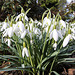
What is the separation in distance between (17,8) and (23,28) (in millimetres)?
3883

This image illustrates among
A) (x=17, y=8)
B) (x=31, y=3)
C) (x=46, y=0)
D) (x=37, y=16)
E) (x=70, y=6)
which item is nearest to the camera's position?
(x=17, y=8)

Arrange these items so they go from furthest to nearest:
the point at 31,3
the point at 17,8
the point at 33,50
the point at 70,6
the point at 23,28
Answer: the point at 70,6, the point at 31,3, the point at 17,8, the point at 33,50, the point at 23,28

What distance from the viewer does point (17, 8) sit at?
447cm

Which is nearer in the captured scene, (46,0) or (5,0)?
(5,0)

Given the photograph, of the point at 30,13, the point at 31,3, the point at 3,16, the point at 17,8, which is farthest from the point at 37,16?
the point at 3,16

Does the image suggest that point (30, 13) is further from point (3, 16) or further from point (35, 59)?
point (35, 59)

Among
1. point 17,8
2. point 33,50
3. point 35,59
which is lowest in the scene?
point 35,59

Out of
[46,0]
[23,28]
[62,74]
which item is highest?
[46,0]

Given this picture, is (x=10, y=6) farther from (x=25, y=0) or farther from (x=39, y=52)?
(x=39, y=52)

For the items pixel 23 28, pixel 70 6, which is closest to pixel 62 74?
pixel 23 28

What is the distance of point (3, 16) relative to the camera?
187 inches

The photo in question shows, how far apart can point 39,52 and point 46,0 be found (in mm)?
11882

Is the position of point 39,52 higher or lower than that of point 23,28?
lower

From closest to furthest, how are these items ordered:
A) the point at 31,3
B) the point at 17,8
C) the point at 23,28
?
the point at 23,28 → the point at 17,8 → the point at 31,3
